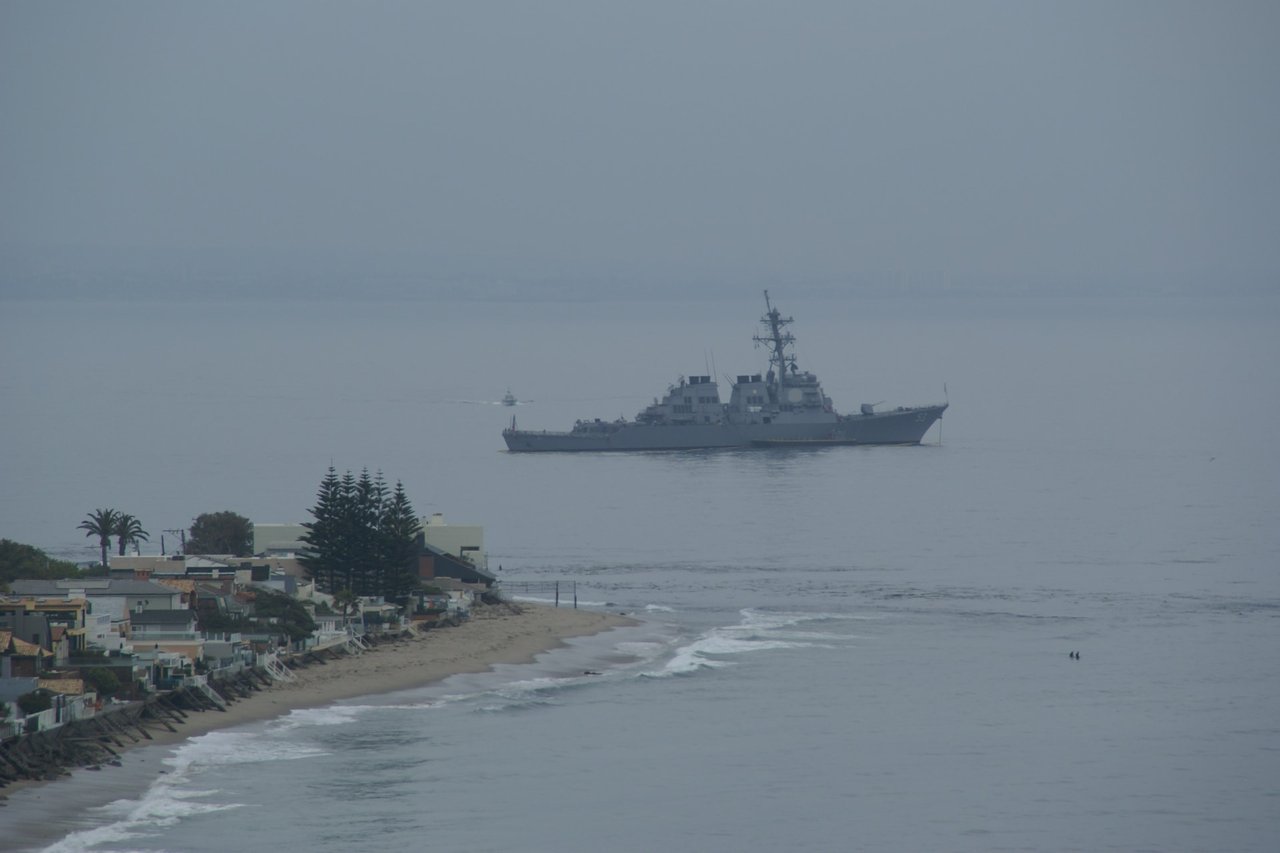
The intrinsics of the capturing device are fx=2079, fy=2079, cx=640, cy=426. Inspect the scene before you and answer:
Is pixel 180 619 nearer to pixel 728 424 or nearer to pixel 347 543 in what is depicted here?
pixel 347 543

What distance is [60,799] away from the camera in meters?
35.2

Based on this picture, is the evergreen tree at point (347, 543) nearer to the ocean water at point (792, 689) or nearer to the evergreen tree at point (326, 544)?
the evergreen tree at point (326, 544)

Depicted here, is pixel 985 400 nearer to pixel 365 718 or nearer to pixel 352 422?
pixel 352 422

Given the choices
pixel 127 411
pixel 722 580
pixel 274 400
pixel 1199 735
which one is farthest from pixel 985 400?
pixel 1199 735

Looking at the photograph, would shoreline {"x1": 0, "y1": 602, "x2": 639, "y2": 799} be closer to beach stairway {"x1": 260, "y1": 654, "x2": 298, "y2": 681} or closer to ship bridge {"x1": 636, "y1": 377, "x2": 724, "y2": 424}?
beach stairway {"x1": 260, "y1": 654, "x2": 298, "y2": 681}

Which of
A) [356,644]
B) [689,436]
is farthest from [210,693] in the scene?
[689,436]

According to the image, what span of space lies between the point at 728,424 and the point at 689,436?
8.43 ft

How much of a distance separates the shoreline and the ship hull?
70.2 metres

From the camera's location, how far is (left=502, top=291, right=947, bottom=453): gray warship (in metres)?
131

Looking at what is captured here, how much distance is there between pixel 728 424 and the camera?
13100cm

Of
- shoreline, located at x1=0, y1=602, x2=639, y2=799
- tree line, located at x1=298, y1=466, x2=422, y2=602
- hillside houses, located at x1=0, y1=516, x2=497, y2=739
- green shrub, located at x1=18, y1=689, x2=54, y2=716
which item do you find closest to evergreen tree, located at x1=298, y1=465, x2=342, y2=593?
tree line, located at x1=298, y1=466, x2=422, y2=602

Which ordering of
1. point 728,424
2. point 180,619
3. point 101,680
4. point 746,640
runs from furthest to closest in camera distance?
point 728,424
point 746,640
point 180,619
point 101,680

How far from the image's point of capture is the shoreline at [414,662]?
140 ft

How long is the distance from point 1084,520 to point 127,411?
92.5 metres
